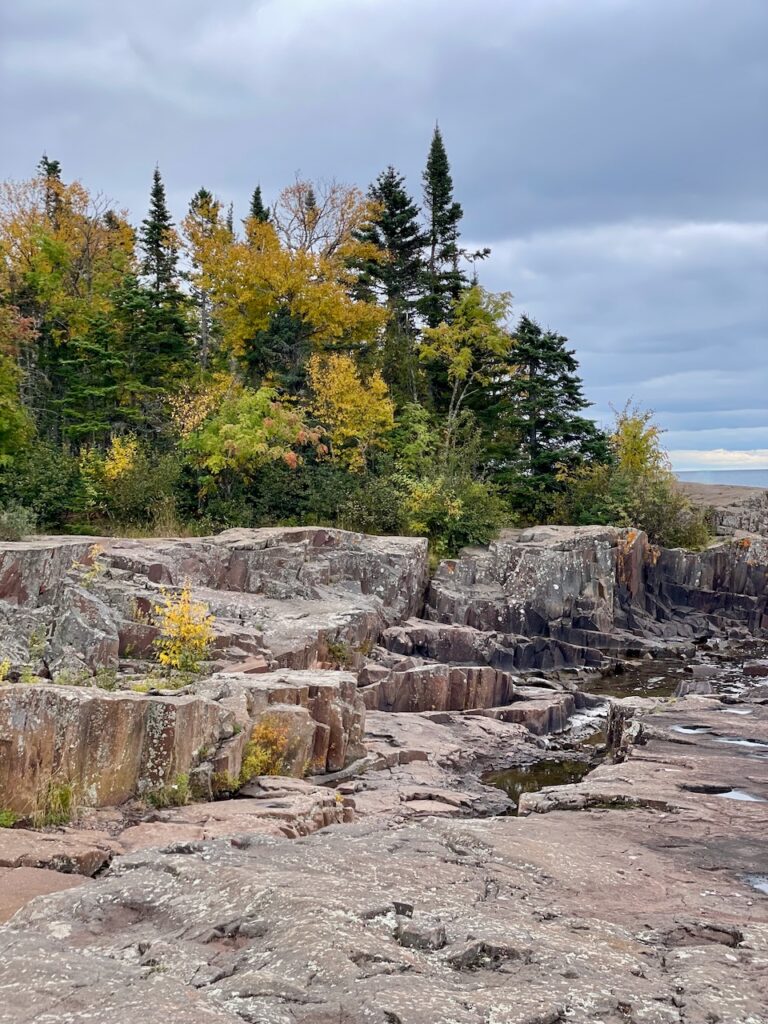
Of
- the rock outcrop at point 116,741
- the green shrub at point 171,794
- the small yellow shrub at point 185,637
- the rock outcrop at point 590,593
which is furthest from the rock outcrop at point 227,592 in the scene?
the green shrub at point 171,794

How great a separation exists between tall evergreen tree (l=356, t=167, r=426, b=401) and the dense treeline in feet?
0.36

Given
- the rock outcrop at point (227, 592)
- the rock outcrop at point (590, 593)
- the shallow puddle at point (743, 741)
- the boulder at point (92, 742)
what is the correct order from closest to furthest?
the boulder at point (92, 742) < the shallow puddle at point (743, 741) < the rock outcrop at point (227, 592) < the rock outcrop at point (590, 593)

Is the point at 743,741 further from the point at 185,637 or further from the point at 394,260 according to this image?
the point at 394,260

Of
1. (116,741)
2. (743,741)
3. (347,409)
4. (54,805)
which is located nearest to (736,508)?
(347,409)

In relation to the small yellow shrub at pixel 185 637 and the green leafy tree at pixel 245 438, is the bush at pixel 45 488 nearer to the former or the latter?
the green leafy tree at pixel 245 438

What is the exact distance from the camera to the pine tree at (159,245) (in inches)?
1547

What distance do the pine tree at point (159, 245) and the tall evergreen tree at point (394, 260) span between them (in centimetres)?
906

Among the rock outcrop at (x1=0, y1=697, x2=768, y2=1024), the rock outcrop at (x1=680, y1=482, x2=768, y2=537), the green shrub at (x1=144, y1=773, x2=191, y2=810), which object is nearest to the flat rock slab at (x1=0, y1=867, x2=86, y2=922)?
the rock outcrop at (x1=0, y1=697, x2=768, y2=1024)

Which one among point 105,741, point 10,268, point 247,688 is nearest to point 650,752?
point 247,688

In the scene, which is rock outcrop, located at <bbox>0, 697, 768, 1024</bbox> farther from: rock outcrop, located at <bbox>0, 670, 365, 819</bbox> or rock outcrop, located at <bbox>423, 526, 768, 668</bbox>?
rock outcrop, located at <bbox>423, 526, 768, 668</bbox>

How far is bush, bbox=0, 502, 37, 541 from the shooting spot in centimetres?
2431

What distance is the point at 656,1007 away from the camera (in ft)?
16.7

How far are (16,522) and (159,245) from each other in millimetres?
20654

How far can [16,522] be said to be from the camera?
25.0 meters
